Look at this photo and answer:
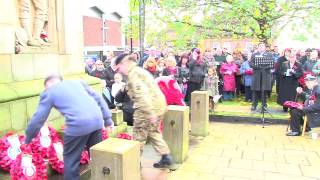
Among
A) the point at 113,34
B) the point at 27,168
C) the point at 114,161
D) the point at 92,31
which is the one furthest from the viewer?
the point at 113,34

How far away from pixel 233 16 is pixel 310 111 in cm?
742

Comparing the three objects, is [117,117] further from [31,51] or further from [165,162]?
[31,51]

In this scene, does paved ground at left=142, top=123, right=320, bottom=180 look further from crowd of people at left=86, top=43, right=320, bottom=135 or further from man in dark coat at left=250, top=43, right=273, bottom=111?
crowd of people at left=86, top=43, right=320, bottom=135

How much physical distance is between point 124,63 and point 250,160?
9.85 ft

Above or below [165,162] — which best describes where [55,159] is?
above

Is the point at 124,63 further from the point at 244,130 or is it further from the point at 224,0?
the point at 224,0

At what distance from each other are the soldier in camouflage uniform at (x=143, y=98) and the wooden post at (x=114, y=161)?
1311 millimetres

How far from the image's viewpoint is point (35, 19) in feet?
20.4

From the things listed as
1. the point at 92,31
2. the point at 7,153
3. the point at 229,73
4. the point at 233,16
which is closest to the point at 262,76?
the point at 229,73

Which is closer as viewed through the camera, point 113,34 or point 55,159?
point 55,159

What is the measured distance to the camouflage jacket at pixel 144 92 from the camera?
17.8ft

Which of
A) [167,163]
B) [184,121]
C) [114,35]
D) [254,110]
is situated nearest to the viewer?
[167,163]

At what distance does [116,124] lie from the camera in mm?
7371

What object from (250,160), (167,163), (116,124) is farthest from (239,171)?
(116,124)
